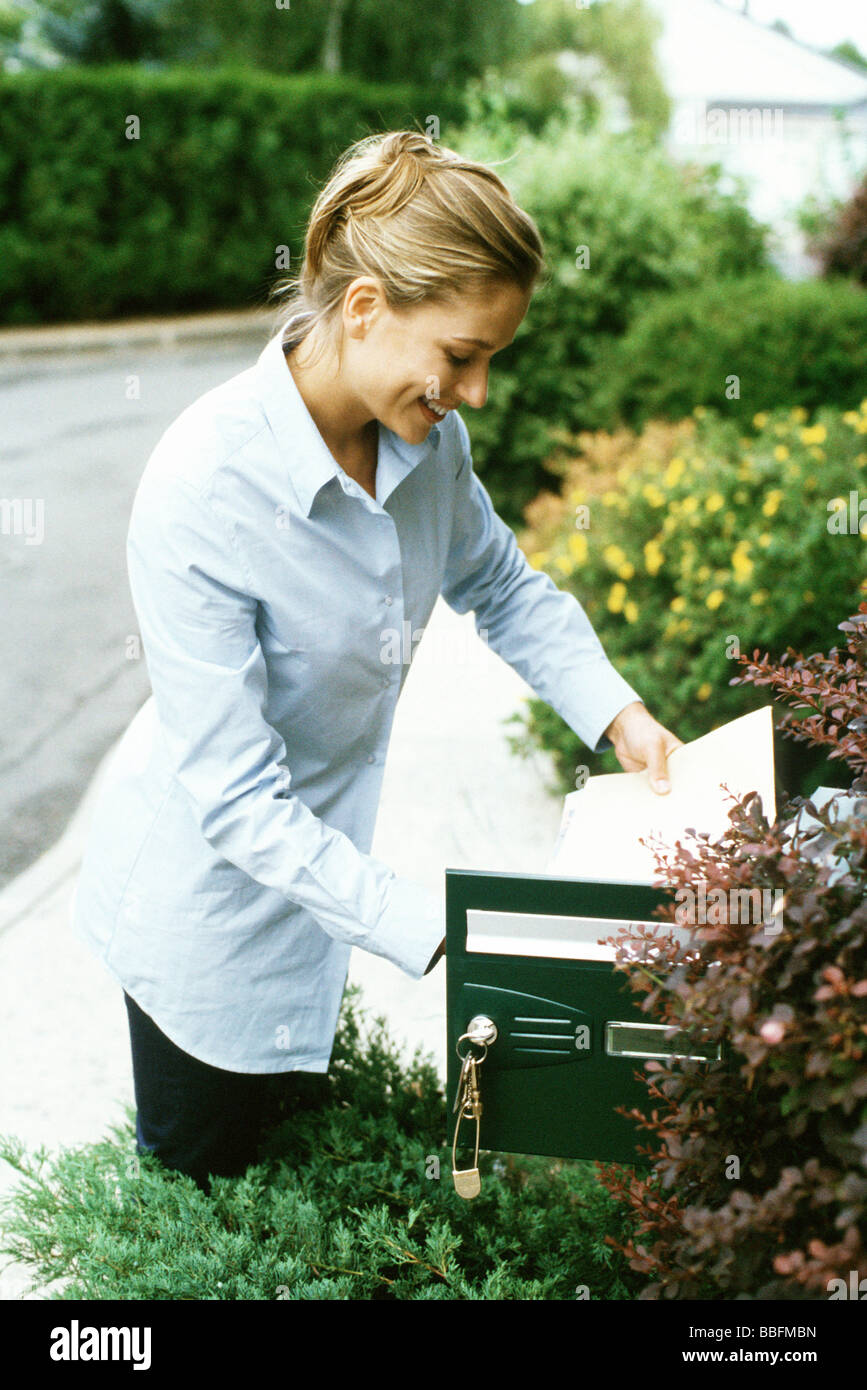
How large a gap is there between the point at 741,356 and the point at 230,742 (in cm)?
545

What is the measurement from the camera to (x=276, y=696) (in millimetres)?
1811

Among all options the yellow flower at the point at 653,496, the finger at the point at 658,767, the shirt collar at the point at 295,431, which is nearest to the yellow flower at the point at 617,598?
the yellow flower at the point at 653,496

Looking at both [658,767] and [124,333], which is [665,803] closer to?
[658,767]

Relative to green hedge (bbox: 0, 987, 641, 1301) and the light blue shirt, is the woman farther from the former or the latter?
green hedge (bbox: 0, 987, 641, 1301)

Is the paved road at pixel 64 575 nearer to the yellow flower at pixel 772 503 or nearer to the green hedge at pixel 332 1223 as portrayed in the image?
the green hedge at pixel 332 1223

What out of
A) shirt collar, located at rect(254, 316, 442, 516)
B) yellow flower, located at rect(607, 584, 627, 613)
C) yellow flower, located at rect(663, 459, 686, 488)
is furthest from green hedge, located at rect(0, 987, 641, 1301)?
yellow flower, located at rect(663, 459, 686, 488)

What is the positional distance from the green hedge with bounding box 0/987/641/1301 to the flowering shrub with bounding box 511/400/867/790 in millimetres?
1723

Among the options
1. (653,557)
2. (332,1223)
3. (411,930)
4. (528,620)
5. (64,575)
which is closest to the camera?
(411,930)

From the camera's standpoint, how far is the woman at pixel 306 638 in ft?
5.29

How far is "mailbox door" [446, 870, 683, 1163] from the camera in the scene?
139 centimetres

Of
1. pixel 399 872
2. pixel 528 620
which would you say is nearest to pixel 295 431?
pixel 528 620

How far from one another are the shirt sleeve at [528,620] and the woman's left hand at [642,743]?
2cm

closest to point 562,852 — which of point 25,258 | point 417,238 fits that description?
point 417,238

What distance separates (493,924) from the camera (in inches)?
55.8
